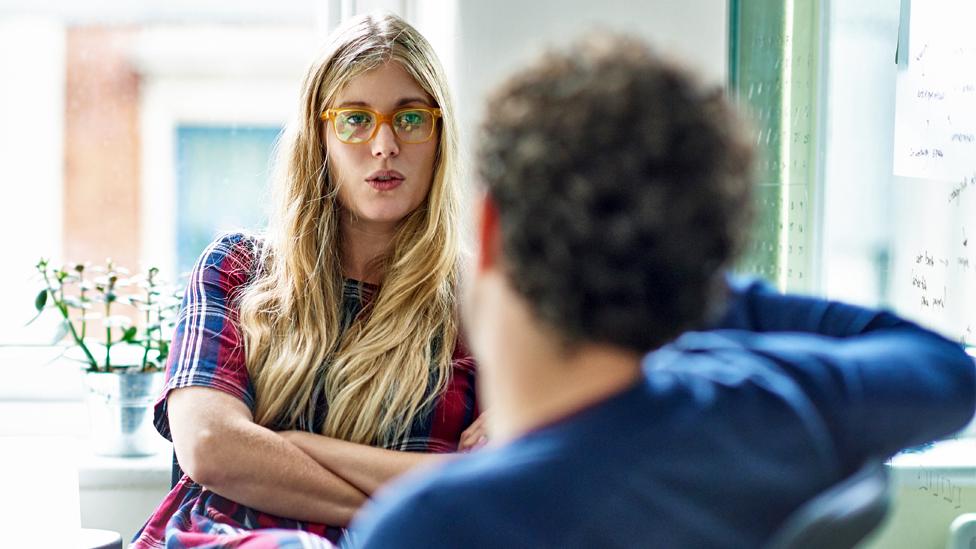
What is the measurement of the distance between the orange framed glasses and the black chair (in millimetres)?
1241

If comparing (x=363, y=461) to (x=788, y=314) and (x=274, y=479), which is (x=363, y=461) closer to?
(x=274, y=479)

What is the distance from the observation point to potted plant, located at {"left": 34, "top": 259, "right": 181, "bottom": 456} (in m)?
2.28

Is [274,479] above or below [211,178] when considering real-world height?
below

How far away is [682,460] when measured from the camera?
69 cm

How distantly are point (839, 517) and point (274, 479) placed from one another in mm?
1124

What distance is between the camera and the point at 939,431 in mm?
841

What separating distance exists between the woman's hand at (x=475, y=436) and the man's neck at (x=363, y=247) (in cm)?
31

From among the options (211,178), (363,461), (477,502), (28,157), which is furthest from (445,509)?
(28,157)

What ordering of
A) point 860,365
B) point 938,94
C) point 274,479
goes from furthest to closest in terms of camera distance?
point 274,479
point 938,94
point 860,365

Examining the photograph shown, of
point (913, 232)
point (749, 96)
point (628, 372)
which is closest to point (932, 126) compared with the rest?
point (913, 232)

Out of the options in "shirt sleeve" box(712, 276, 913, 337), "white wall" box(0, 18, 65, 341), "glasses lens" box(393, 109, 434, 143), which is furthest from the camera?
"white wall" box(0, 18, 65, 341)

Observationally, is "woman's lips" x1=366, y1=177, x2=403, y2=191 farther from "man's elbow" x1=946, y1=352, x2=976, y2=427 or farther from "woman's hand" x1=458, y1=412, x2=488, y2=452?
"man's elbow" x1=946, y1=352, x2=976, y2=427

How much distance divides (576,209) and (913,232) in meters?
1.05

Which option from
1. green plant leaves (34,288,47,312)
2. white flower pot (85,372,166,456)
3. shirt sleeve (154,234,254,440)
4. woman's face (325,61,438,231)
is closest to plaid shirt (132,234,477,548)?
shirt sleeve (154,234,254,440)
